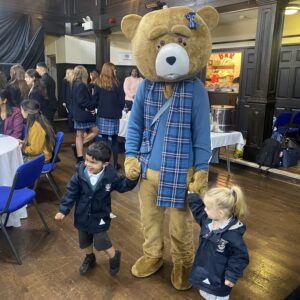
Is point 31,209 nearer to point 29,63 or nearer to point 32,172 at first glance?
point 32,172

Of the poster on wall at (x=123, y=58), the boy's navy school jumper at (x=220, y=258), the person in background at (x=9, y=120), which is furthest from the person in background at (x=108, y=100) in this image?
the poster on wall at (x=123, y=58)

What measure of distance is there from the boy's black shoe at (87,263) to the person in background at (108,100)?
6.86 ft

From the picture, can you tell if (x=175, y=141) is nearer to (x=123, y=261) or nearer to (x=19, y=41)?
(x=123, y=261)

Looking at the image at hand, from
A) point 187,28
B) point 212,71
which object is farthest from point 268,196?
point 212,71

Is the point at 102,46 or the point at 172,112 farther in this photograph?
the point at 102,46

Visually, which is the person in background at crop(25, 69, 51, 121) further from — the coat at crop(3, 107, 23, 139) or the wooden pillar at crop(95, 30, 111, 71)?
the wooden pillar at crop(95, 30, 111, 71)

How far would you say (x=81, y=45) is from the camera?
7.83m

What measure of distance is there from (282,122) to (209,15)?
419 cm

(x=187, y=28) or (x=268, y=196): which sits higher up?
(x=187, y=28)

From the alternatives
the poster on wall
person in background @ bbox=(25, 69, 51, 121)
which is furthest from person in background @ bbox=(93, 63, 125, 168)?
the poster on wall

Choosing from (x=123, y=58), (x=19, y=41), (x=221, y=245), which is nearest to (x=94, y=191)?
(x=221, y=245)

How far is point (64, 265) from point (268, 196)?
2.37 m

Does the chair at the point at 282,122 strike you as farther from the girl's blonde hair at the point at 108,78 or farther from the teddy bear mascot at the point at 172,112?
the teddy bear mascot at the point at 172,112

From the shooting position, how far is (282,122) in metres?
5.36
